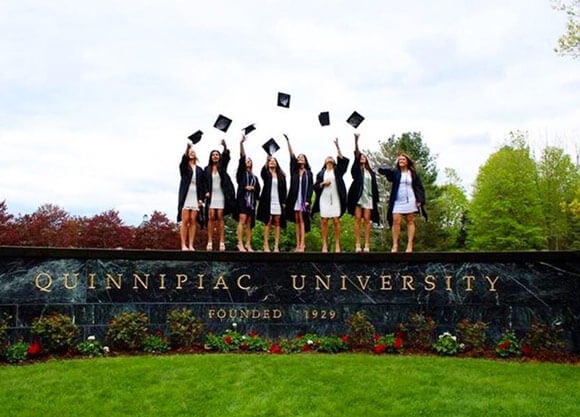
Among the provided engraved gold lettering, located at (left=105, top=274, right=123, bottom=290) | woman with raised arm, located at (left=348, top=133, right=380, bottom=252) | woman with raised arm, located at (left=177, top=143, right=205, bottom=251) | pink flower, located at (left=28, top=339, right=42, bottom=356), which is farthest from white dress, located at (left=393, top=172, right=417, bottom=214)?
pink flower, located at (left=28, top=339, right=42, bottom=356)

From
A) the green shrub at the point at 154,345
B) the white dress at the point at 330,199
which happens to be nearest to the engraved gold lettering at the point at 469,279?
the white dress at the point at 330,199

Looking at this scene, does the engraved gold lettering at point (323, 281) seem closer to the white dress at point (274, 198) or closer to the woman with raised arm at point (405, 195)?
the woman with raised arm at point (405, 195)

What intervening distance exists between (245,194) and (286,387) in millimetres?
4851

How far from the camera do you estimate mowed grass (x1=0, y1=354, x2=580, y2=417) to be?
25.9 ft

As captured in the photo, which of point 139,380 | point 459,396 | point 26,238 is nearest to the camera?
point 459,396

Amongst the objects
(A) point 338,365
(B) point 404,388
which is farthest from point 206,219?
(B) point 404,388

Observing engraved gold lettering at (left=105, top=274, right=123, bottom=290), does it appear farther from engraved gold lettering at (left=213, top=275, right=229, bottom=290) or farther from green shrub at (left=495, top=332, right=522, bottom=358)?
green shrub at (left=495, top=332, right=522, bottom=358)

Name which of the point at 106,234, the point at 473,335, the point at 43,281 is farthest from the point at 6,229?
the point at 473,335

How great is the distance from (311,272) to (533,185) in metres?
27.6

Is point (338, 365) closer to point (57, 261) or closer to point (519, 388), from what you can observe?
point (519, 388)

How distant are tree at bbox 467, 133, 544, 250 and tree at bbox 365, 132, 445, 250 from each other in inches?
104

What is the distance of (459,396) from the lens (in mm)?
8328

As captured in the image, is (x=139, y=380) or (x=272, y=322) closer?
(x=139, y=380)

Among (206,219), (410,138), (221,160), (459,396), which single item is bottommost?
(459,396)
